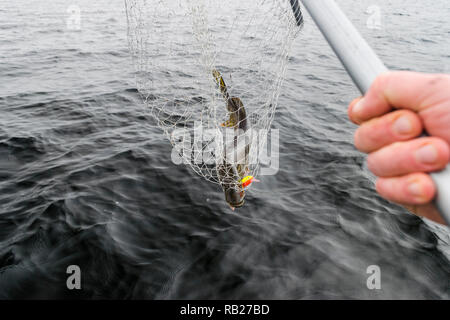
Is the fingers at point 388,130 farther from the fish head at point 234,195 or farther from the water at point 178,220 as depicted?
the water at point 178,220

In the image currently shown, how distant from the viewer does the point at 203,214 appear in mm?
5590

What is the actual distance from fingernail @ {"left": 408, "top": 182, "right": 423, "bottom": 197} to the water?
3.82 m

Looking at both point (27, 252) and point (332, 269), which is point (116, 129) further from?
point (332, 269)

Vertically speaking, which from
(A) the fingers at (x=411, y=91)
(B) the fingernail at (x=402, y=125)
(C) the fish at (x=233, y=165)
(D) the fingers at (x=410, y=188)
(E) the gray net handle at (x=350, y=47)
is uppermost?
(E) the gray net handle at (x=350, y=47)

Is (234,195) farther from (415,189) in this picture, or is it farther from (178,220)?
(415,189)

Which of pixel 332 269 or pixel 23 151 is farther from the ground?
pixel 23 151

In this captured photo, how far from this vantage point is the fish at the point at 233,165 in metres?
4.46

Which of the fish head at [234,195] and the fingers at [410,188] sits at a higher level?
the fingers at [410,188]

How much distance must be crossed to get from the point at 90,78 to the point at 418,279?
13055mm

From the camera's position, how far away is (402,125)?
1038mm

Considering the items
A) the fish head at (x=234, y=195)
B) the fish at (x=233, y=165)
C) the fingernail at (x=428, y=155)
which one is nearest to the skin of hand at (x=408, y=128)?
the fingernail at (x=428, y=155)

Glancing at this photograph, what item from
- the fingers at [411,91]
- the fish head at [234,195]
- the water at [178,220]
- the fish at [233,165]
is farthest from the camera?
the fish head at [234,195]

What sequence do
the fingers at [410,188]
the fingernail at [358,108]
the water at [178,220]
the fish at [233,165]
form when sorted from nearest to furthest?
the fingers at [410,188] → the fingernail at [358,108] → the water at [178,220] → the fish at [233,165]
